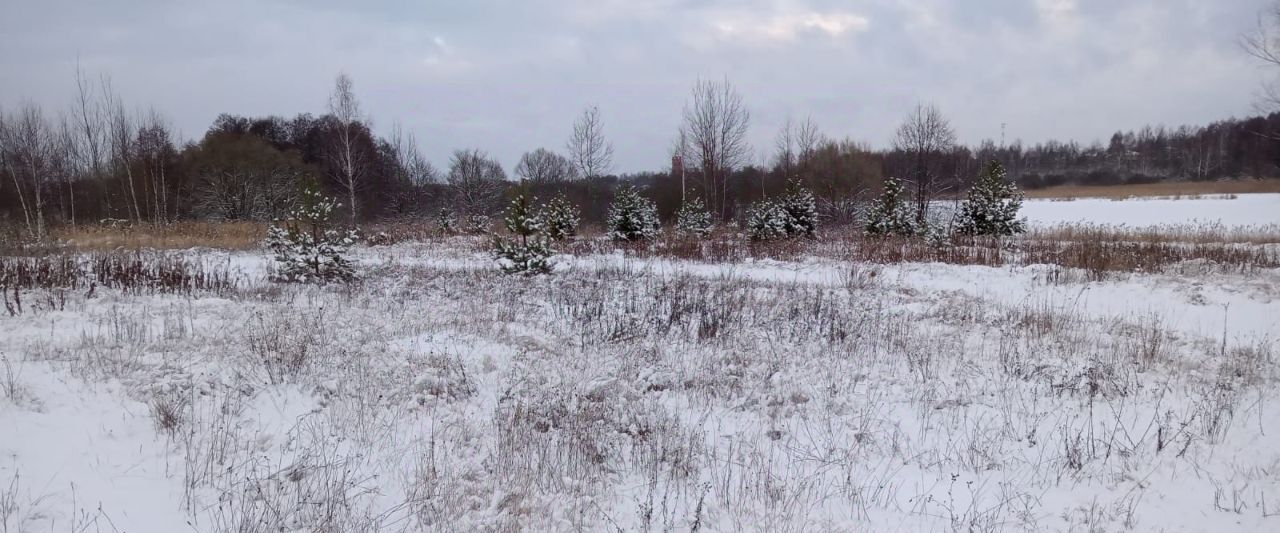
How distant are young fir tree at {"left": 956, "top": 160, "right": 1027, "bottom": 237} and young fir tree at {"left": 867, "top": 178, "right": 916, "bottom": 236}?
191 cm

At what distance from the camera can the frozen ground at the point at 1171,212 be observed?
24859mm

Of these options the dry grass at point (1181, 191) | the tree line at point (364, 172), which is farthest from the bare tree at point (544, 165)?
the dry grass at point (1181, 191)

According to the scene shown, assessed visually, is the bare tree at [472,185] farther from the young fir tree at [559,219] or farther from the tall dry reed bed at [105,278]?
the tall dry reed bed at [105,278]

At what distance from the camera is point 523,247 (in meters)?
12.2

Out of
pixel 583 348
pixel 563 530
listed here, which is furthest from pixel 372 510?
pixel 583 348

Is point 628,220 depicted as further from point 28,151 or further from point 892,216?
point 28,151

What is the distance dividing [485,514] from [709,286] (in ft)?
25.9

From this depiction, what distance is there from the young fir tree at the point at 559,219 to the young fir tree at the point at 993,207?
546 inches

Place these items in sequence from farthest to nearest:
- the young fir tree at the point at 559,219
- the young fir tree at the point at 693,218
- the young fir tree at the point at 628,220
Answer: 1. the young fir tree at the point at 693,218
2. the young fir tree at the point at 559,219
3. the young fir tree at the point at 628,220

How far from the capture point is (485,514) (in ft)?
11.4

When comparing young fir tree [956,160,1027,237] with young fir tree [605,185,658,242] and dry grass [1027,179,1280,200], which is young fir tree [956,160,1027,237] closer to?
young fir tree [605,185,658,242]

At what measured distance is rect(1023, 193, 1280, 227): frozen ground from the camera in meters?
24.9

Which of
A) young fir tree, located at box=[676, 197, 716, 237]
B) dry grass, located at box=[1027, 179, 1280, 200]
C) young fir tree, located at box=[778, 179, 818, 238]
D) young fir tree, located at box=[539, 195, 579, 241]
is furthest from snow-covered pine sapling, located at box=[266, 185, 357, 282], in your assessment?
dry grass, located at box=[1027, 179, 1280, 200]

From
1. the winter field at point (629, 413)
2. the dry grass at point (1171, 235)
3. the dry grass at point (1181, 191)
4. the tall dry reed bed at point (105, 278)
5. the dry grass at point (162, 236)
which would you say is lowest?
the winter field at point (629, 413)
